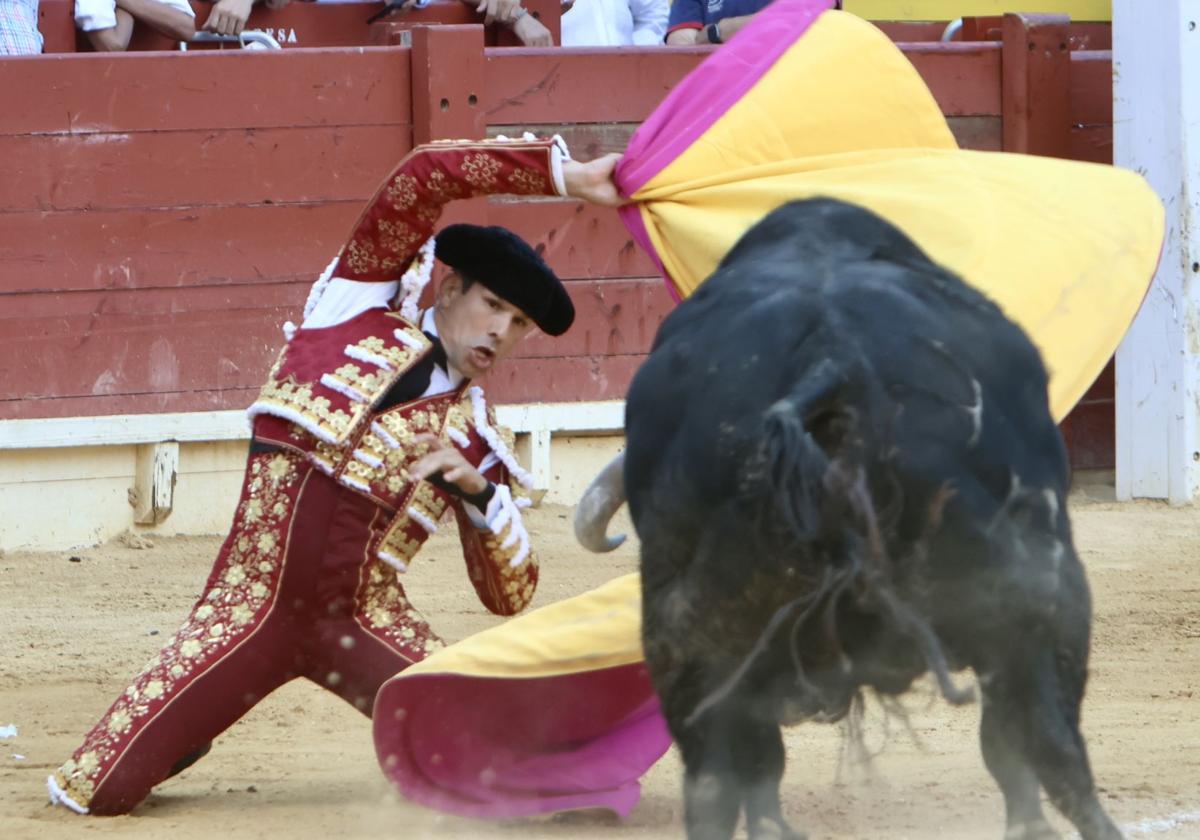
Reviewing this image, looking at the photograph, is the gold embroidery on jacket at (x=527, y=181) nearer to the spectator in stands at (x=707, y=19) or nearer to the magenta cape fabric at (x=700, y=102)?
the magenta cape fabric at (x=700, y=102)

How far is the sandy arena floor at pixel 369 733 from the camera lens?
2.93 meters

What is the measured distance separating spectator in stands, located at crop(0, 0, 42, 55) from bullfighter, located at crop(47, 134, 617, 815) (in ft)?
8.78

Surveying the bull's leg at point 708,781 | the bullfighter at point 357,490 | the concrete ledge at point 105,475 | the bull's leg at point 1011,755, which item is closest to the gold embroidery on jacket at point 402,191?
the bullfighter at point 357,490

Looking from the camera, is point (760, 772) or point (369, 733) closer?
point (760, 772)

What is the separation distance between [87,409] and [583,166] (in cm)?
283

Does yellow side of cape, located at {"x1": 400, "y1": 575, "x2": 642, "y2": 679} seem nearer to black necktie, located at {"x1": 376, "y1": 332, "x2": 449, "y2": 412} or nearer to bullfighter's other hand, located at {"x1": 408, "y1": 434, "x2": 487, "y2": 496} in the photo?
bullfighter's other hand, located at {"x1": 408, "y1": 434, "x2": 487, "y2": 496}

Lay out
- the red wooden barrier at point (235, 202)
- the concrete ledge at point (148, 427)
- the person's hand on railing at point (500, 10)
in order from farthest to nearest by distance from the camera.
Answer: the person's hand on railing at point (500, 10) < the red wooden barrier at point (235, 202) < the concrete ledge at point (148, 427)

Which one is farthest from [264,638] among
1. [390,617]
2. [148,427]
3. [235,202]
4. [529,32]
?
[529,32]

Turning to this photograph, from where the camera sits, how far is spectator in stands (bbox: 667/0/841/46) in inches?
233

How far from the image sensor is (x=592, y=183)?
289 cm

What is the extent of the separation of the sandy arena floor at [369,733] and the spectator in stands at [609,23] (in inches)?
76.7

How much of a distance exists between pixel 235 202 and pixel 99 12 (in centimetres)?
69

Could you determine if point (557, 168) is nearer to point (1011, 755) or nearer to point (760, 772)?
A: point (760, 772)

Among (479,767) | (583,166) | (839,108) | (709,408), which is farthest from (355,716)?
(709,408)
